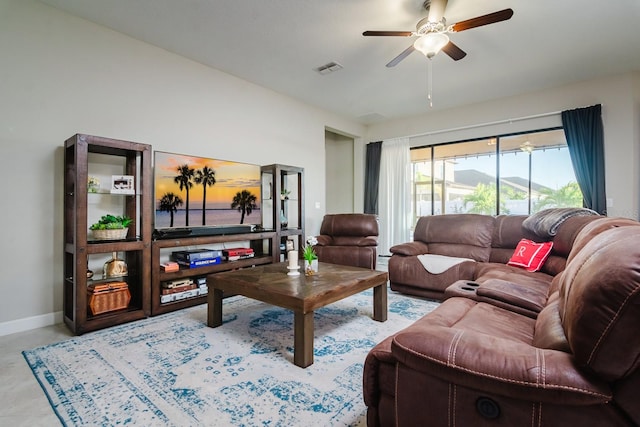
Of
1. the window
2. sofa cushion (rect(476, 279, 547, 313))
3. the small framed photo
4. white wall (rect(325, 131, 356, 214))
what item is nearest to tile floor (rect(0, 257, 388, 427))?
the small framed photo

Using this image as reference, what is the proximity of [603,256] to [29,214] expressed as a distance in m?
3.79

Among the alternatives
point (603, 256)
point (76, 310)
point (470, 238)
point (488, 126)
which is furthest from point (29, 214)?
point (488, 126)

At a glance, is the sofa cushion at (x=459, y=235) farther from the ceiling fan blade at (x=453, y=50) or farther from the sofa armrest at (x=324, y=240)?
the ceiling fan blade at (x=453, y=50)

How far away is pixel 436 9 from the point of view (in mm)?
2479

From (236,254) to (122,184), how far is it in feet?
4.76

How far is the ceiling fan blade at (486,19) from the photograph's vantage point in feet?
7.30

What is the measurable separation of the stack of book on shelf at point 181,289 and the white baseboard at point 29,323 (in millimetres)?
880

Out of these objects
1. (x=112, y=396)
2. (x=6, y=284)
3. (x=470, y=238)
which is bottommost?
(x=112, y=396)

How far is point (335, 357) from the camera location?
2070mm

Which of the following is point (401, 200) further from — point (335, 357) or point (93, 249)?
point (93, 249)

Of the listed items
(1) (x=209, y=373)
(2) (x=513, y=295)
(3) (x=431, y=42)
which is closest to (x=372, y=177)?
(3) (x=431, y=42)

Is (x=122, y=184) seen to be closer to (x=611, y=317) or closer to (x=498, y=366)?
(x=498, y=366)

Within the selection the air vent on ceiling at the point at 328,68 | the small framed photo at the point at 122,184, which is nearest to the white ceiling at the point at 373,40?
the air vent on ceiling at the point at 328,68

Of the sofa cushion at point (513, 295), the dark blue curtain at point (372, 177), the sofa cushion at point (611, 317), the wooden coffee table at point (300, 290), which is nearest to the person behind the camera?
the sofa cushion at point (611, 317)
